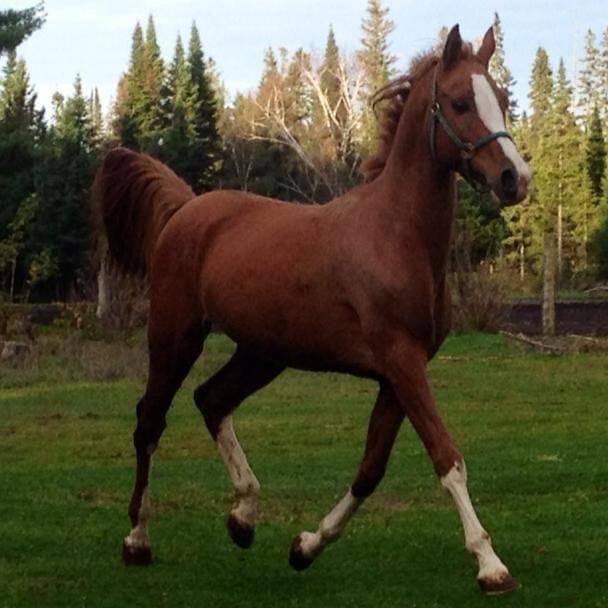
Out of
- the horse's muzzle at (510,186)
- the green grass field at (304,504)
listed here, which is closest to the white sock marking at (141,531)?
the green grass field at (304,504)

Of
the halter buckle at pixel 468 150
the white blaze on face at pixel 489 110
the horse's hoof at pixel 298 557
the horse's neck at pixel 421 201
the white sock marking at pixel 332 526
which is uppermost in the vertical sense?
the white blaze on face at pixel 489 110

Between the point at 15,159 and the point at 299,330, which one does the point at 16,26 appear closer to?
the point at 15,159

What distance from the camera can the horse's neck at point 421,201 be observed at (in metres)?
6.40

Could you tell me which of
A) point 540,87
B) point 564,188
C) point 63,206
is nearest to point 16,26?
point 63,206

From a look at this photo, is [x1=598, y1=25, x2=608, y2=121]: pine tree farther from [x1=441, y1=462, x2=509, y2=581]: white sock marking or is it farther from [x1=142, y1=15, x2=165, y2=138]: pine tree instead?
[x1=441, y1=462, x2=509, y2=581]: white sock marking

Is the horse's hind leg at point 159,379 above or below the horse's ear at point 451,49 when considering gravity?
below

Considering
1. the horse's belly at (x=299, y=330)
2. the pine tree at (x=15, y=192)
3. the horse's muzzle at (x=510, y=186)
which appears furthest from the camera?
the pine tree at (x=15, y=192)

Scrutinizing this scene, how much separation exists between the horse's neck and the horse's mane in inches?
8.9

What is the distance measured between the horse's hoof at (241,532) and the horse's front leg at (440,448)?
159cm

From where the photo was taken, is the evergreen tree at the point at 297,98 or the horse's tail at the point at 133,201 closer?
the horse's tail at the point at 133,201

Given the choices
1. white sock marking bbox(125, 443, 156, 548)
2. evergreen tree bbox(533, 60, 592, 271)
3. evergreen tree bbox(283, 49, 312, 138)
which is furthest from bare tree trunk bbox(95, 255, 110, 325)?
evergreen tree bbox(283, 49, 312, 138)

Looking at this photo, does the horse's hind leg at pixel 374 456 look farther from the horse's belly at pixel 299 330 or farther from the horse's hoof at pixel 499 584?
the horse's hoof at pixel 499 584

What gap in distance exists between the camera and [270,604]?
6.43 metres

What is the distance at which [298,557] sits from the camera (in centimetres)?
698
